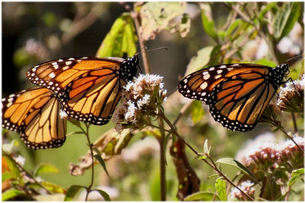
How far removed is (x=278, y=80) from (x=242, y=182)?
35 centimetres

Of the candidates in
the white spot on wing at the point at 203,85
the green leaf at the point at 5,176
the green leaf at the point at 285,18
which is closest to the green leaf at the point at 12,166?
the green leaf at the point at 5,176

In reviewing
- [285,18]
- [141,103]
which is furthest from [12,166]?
[285,18]

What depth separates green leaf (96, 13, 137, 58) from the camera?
210cm

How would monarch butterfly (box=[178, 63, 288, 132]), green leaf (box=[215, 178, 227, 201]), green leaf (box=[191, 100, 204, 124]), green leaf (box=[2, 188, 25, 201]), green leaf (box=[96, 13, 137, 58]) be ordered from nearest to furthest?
green leaf (box=[215, 178, 227, 201]) → monarch butterfly (box=[178, 63, 288, 132]) → green leaf (box=[2, 188, 25, 201]) → green leaf (box=[191, 100, 204, 124]) → green leaf (box=[96, 13, 137, 58])

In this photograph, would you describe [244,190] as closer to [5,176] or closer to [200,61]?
[200,61]

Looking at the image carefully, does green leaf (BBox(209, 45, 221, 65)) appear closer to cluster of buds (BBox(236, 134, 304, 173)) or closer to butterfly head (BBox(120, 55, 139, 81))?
butterfly head (BBox(120, 55, 139, 81))

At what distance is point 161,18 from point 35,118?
2.17ft

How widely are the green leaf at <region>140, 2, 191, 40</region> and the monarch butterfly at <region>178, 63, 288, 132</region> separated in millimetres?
408

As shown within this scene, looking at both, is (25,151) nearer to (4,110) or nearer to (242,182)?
(4,110)

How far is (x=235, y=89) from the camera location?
1614mm

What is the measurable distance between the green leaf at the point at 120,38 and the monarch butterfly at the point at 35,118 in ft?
0.97

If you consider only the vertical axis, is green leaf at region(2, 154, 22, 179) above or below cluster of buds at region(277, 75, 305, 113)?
below

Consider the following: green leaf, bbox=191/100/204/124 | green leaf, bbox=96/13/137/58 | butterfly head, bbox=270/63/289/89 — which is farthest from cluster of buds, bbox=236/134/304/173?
green leaf, bbox=96/13/137/58

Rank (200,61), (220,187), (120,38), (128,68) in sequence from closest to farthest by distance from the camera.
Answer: (220,187) < (128,68) < (200,61) < (120,38)
